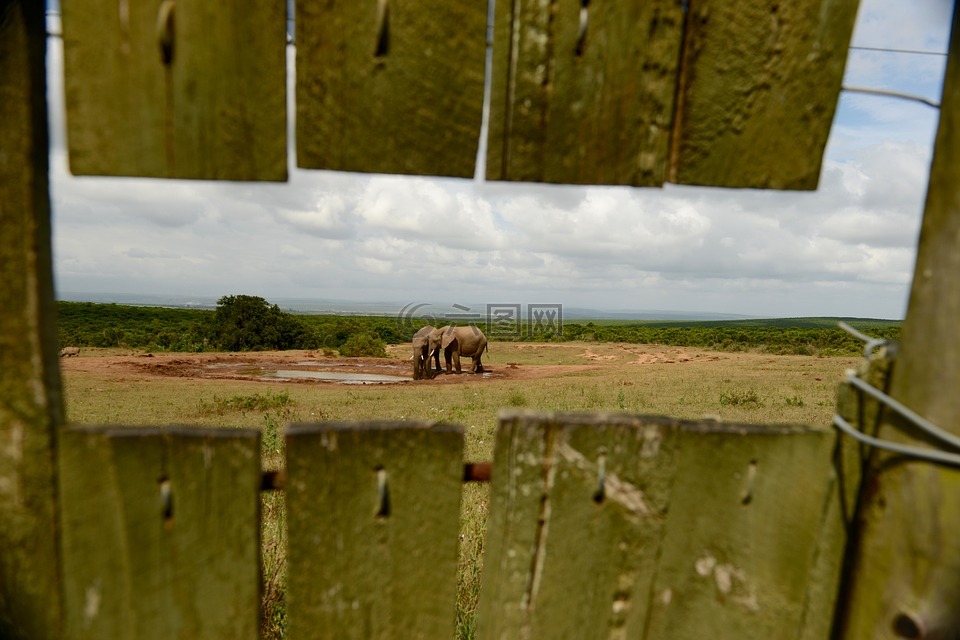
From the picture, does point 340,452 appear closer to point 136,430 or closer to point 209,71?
point 136,430

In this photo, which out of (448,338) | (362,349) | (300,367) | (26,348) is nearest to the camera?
(26,348)

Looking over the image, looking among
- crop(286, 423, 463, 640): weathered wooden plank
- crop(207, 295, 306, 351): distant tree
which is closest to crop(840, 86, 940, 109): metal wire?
crop(286, 423, 463, 640): weathered wooden plank

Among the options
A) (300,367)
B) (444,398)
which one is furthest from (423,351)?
(444,398)

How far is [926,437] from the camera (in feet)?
2.92

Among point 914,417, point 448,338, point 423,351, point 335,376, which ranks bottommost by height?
point 335,376

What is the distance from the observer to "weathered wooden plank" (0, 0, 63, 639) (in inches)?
33.0

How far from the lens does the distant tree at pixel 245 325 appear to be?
89.4 ft

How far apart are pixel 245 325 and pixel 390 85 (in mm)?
28948

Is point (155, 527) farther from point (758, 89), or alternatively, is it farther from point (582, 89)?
point (758, 89)

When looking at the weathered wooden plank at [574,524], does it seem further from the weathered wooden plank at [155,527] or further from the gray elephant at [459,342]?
the gray elephant at [459,342]

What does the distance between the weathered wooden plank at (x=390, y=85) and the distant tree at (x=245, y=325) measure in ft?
93.0

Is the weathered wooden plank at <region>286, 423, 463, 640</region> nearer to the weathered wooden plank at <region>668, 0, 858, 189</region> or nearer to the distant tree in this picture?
the weathered wooden plank at <region>668, 0, 858, 189</region>

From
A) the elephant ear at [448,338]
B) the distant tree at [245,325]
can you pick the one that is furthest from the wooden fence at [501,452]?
the distant tree at [245,325]

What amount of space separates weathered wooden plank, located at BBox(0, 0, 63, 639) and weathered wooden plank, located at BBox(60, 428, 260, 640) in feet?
0.11
